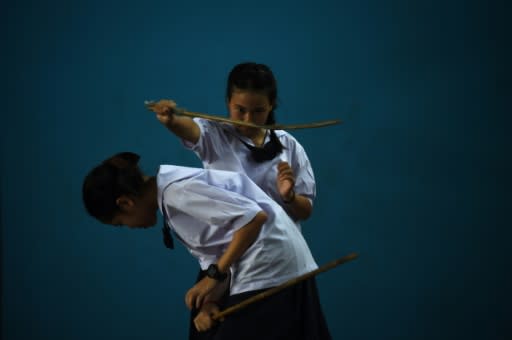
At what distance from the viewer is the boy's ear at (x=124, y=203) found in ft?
3.69

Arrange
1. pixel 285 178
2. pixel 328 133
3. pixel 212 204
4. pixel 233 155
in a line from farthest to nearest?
pixel 328 133, pixel 233 155, pixel 285 178, pixel 212 204

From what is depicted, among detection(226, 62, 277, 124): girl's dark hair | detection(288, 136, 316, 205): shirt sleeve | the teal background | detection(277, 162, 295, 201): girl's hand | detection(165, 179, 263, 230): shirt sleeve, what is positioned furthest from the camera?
the teal background

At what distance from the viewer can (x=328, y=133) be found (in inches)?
86.0

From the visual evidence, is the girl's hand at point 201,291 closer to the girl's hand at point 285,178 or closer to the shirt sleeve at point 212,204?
the shirt sleeve at point 212,204

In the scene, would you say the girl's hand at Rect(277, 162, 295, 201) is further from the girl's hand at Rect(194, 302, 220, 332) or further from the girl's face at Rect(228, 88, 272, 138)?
the girl's hand at Rect(194, 302, 220, 332)

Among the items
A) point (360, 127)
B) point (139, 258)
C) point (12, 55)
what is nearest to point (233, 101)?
point (360, 127)

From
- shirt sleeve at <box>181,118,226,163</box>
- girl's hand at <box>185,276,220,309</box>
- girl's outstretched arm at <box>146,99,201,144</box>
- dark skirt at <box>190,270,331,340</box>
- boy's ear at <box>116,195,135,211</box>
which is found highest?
girl's outstretched arm at <box>146,99,201,144</box>

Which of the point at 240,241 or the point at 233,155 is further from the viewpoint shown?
the point at 233,155

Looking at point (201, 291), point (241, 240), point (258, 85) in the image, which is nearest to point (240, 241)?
point (241, 240)

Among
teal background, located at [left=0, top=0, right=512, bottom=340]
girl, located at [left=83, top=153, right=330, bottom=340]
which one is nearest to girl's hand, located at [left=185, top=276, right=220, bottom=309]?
→ girl, located at [left=83, top=153, right=330, bottom=340]

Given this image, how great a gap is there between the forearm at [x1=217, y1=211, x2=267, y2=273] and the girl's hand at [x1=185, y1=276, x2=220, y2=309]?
0.14 ft

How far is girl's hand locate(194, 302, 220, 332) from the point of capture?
1146mm

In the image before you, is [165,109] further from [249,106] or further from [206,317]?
[206,317]

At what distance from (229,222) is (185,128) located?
24 centimetres
